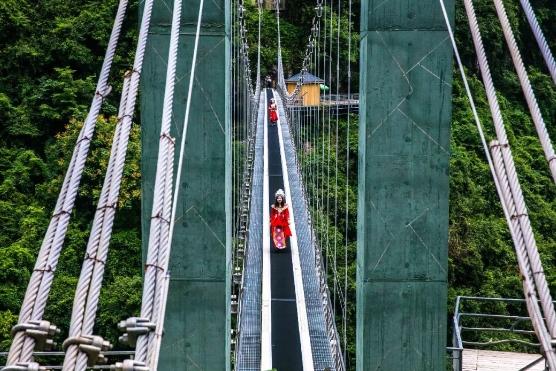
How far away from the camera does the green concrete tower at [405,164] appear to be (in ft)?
13.0

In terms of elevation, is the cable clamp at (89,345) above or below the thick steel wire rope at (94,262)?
below

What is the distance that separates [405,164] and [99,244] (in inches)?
80.6

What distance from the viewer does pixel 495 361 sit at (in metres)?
6.34

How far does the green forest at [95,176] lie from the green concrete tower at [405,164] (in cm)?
620

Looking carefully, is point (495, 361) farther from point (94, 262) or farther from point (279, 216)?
point (94, 262)

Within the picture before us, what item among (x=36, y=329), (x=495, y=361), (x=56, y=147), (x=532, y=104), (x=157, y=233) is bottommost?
(x=36, y=329)

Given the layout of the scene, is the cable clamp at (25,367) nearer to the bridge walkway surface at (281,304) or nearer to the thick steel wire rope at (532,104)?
the thick steel wire rope at (532,104)

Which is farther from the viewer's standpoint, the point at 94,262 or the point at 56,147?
the point at 56,147

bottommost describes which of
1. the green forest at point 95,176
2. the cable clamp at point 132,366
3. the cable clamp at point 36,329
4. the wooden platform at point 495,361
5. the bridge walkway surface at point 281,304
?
the cable clamp at point 132,366

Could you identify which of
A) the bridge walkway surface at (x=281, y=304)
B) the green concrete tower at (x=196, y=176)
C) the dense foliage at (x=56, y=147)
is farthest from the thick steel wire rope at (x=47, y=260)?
the dense foliage at (x=56, y=147)

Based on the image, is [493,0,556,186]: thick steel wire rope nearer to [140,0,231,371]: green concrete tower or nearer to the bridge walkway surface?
[140,0,231,371]: green concrete tower

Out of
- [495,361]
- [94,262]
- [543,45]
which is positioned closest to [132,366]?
[94,262]

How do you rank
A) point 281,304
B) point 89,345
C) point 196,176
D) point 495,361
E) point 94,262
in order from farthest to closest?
1. point 281,304
2. point 495,361
3. point 196,176
4. point 94,262
5. point 89,345

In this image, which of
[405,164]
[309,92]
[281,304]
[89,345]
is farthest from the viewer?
[309,92]
